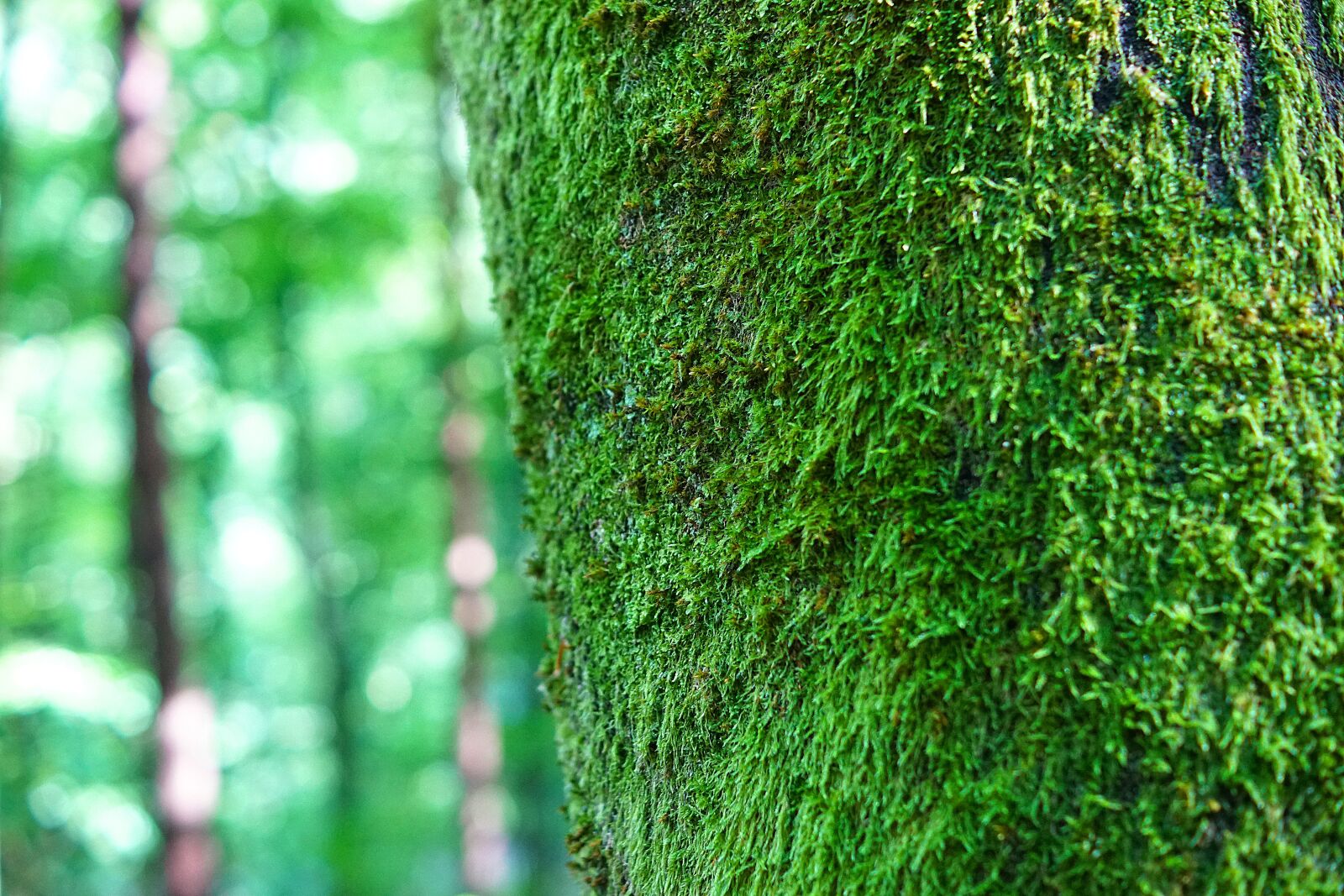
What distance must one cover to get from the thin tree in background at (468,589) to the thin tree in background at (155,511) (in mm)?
2966

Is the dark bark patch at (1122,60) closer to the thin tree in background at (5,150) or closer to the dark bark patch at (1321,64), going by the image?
the dark bark patch at (1321,64)

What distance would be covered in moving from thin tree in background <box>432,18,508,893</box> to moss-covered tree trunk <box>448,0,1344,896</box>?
835 centimetres

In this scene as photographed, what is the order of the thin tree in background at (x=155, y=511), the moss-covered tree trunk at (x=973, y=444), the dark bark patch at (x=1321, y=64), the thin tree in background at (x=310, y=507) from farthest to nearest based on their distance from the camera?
the thin tree in background at (x=310, y=507), the thin tree in background at (x=155, y=511), the dark bark patch at (x=1321, y=64), the moss-covered tree trunk at (x=973, y=444)

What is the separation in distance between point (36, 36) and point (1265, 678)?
14.1 metres

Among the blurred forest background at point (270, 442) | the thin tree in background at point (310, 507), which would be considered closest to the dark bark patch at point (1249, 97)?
the blurred forest background at point (270, 442)

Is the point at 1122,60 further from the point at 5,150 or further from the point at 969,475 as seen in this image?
the point at 5,150

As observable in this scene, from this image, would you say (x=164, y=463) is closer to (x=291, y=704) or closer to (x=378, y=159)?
(x=378, y=159)

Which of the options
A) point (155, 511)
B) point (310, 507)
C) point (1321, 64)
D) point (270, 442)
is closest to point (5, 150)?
point (155, 511)

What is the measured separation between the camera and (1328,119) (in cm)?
77

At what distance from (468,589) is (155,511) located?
335 cm

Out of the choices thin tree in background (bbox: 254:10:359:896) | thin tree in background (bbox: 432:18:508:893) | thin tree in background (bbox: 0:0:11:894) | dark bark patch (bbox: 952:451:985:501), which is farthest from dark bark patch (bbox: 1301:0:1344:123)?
thin tree in background (bbox: 254:10:359:896)

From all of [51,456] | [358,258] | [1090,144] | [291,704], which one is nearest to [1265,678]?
[1090,144]

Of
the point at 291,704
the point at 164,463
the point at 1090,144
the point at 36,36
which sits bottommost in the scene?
the point at 291,704

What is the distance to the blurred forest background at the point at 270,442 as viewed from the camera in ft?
29.5
